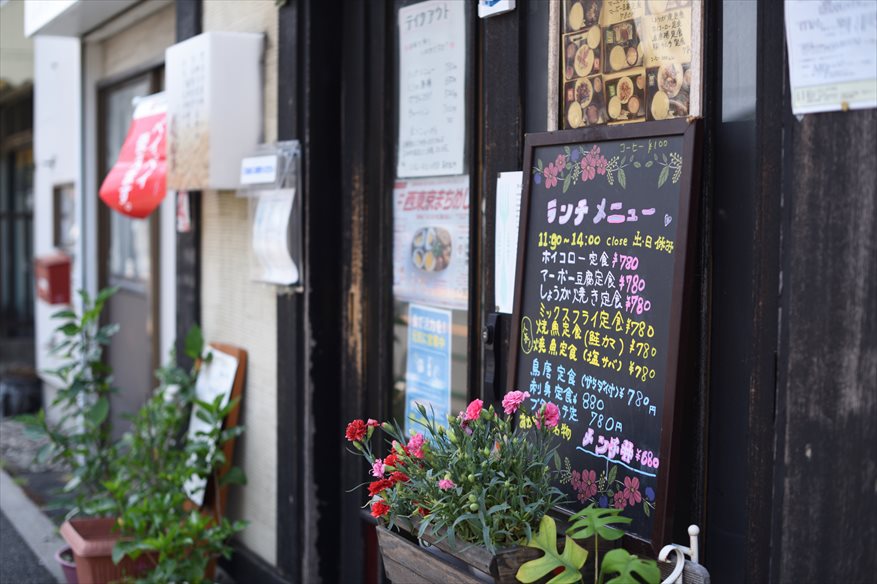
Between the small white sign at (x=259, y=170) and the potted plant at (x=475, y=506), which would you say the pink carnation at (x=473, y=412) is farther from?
the small white sign at (x=259, y=170)

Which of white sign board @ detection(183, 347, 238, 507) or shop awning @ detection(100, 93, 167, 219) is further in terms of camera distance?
shop awning @ detection(100, 93, 167, 219)

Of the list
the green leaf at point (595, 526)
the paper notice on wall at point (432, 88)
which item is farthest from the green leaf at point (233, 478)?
the green leaf at point (595, 526)

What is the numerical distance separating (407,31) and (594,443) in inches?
78.6

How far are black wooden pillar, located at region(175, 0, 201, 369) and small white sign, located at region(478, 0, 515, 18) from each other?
239 centimetres

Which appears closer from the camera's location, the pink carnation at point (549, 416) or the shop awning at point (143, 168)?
the pink carnation at point (549, 416)

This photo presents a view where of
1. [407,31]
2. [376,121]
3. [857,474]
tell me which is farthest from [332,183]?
[857,474]

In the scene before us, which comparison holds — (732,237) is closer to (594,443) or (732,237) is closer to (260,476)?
(594,443)

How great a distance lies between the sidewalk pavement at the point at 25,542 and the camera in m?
5.40

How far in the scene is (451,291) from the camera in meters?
3.87

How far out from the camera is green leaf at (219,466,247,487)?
4895 millimetres

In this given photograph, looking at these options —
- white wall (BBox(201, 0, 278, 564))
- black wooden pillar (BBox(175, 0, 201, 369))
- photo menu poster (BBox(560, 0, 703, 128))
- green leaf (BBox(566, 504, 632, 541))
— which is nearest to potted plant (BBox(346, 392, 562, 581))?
green leaf (BBox(566, 504, 632, 541))

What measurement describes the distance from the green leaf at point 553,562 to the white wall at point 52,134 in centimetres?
598

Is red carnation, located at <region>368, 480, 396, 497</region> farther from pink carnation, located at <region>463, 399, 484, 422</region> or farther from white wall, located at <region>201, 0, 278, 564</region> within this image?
white wall, located at <region>201, 0, 278, 564</region>

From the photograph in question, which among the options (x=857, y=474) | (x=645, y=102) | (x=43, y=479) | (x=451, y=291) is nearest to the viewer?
(x=857, y=474)
